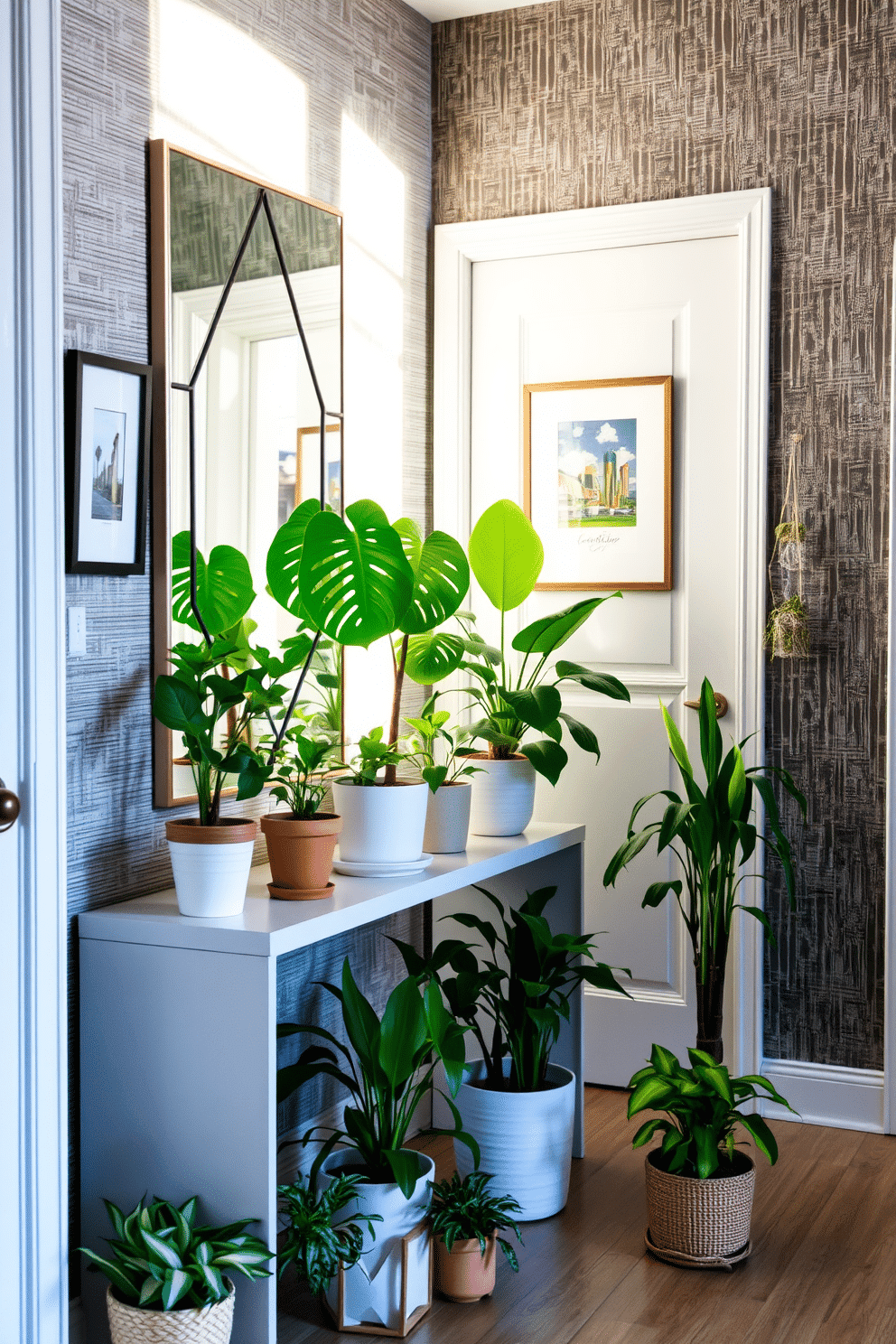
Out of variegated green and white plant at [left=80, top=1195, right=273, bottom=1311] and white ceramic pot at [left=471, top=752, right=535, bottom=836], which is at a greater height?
white ceramic pot at [left=471, top=752, right=535, bottom=836]

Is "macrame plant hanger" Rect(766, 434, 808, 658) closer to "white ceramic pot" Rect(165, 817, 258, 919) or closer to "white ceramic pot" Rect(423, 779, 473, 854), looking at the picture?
"white ceramic pot" Rect(423, 779, 473, 854)

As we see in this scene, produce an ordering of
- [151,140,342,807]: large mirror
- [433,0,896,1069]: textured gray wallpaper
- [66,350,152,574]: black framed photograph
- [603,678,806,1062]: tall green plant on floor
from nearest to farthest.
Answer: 1. [66,350,152,574]: black framed photograph
2. [151,140,342,807]: large mirror
3. [603,678,806,1062]: tall green plant on floor
4. [433,0,896,1069]: textured gray wallpaper

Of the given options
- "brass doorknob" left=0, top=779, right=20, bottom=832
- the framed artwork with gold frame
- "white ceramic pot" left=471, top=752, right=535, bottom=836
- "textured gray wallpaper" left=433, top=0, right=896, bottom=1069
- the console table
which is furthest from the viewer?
the framed artwork with gold frame

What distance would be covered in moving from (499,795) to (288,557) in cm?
81

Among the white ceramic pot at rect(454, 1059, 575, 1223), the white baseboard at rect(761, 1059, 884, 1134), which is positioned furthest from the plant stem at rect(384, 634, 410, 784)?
the white baseboard at rect(761, 1059, 884, 1134)

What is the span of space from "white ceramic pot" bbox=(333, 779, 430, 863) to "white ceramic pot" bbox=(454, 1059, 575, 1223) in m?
0.55

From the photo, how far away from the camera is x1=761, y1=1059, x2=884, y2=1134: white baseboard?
10.3 ft

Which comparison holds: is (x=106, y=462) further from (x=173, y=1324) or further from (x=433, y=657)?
(x=173, y=1324)

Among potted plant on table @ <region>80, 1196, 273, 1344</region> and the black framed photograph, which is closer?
potted plant on table @ <region>80, 1196, 273, 1344</region>

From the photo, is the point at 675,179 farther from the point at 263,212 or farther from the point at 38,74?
the point at 38,74

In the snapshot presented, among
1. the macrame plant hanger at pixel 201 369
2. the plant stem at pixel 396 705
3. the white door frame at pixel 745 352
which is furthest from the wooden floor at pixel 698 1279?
the macrame plant hanger at pixel 201 369

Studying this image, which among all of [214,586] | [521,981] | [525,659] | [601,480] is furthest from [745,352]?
[521,981]

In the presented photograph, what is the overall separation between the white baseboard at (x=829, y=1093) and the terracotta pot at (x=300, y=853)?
1.53 m

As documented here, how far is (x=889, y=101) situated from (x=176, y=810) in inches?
89.6
